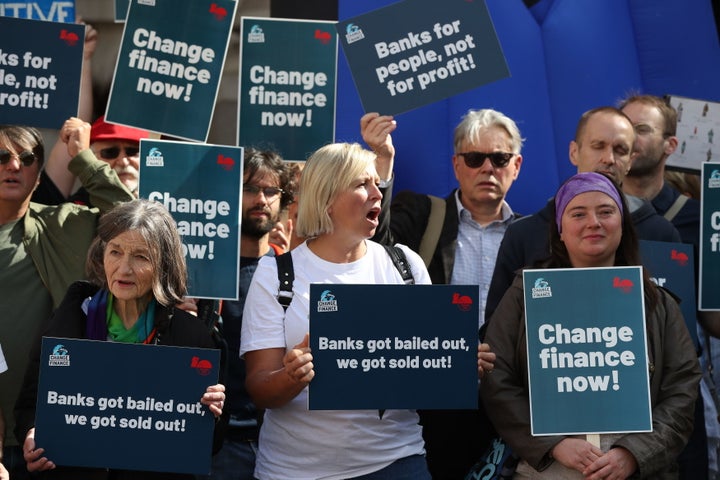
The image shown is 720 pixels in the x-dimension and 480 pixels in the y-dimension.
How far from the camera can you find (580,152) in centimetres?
632

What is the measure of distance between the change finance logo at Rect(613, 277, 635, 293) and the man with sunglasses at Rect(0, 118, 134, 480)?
2.41m

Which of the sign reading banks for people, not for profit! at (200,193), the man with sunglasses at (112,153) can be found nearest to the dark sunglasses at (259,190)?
the sign reading banks for people, not for profit! at (200,193)

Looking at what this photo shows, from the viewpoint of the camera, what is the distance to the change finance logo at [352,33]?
608 cm

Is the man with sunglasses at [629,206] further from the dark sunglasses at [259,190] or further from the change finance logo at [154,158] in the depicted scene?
the change finance logo at [154,158]

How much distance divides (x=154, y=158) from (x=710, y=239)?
2737 millimetres

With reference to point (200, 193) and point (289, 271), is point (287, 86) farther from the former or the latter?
point (289, 271)

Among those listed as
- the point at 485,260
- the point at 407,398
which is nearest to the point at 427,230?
the point at 485,260

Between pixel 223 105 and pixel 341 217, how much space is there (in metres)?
3.93

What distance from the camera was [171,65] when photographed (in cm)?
630

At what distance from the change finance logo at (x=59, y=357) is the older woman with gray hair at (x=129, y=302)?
0.34ft

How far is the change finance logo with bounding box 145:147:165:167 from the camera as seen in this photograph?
A: 5734 millimetres

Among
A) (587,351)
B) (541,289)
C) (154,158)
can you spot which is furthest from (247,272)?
(587,351)

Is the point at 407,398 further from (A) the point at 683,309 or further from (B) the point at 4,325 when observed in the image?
(B) the point at 4,325

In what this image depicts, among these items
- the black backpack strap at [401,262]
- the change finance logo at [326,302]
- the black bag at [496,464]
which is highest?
the black backpack strap at [401,262]
